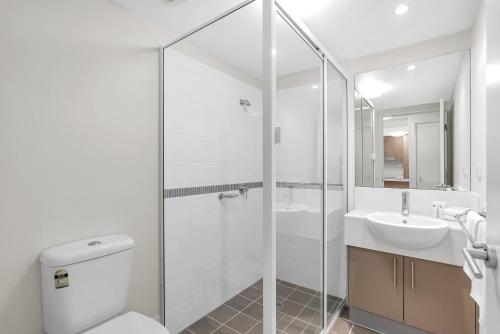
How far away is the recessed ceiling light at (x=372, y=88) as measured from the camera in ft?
7.13

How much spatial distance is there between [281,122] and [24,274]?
1510mm

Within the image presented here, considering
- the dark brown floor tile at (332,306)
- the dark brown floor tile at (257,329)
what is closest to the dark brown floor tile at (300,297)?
the dark brown floor tile at (257,329)

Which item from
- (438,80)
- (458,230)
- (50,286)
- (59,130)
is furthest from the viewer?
(438,80)

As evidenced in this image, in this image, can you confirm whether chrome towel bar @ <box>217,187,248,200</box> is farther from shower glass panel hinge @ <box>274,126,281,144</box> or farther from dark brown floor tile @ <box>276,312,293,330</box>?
dark brown floor tile @ <box>276,312,293,330</box>

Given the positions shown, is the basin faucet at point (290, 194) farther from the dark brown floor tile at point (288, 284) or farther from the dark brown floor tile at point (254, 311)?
the dark brown floor tile at point (254, 311)

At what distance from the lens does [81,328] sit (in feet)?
4.01

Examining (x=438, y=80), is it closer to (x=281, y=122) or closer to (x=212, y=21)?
(x=281, y=122)

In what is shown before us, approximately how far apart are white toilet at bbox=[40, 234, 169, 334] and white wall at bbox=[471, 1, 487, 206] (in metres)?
2.09

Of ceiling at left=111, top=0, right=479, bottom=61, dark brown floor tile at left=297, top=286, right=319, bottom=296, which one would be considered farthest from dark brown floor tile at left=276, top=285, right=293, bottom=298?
ceiling at left=111, top=0, right=479, bottom=61

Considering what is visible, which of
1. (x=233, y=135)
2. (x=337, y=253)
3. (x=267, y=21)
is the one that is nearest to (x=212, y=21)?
(x=267, y=21)

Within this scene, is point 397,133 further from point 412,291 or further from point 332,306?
point 332,306

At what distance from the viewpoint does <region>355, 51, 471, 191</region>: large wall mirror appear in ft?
6.13

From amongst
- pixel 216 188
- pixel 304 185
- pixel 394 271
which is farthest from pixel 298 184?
pixel 394 271

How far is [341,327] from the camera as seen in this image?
190 cm
